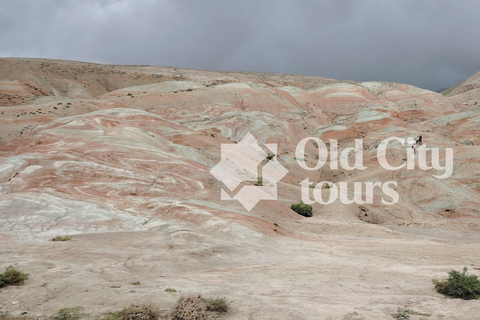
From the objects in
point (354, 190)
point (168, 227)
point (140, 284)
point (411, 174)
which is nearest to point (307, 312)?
point (140, 284)

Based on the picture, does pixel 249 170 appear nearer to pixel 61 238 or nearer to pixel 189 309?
pixel 61 238

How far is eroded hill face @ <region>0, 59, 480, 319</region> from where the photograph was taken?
12555mm

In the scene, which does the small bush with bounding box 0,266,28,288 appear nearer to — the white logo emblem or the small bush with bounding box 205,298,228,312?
the small bush with bounding box 205,298,228,312

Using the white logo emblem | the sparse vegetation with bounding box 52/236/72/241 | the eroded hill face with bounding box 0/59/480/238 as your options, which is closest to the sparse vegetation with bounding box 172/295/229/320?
the sparse vegetation with bounding box 52/236/72/241

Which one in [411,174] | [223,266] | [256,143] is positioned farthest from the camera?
[256,143]

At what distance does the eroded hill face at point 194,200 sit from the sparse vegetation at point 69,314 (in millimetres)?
573

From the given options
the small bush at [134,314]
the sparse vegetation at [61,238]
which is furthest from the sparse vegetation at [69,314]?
the sparse vegetation at [61,238]

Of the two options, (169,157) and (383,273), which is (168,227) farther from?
(169,157)

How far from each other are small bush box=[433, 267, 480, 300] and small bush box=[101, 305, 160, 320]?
7.79 meters

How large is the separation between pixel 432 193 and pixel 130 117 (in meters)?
36.6

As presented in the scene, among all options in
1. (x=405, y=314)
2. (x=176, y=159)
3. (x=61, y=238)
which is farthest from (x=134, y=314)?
(x=176, y=159)

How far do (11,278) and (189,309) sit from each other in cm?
544

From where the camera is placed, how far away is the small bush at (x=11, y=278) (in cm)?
909

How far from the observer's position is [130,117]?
43625mm
